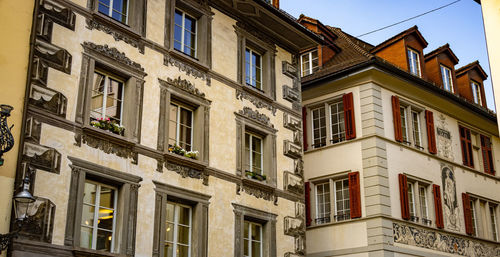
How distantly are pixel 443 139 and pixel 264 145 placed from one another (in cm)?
856

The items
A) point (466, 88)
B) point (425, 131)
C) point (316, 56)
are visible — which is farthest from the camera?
point (466, 88)

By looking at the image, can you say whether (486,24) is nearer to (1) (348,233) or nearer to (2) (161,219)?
(2) (161,219)

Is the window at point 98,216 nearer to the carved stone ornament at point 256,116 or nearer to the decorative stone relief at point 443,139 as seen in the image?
the carved stone ornament at point 256,116

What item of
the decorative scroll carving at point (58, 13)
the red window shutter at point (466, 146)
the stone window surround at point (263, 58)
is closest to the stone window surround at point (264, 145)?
the stone window surround at point (263, 58)

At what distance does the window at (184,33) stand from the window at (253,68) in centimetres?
223

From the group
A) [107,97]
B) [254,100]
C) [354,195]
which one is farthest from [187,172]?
[354,195]

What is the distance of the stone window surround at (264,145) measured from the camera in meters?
18.1

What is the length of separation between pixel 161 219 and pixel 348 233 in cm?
802

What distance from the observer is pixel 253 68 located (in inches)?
794

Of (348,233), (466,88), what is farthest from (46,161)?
(466,88)

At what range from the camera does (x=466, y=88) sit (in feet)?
93.1

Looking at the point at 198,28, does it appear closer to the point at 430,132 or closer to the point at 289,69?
the point at 289,69

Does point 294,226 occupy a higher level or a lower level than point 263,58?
lower

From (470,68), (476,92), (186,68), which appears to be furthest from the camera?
(476,92)
